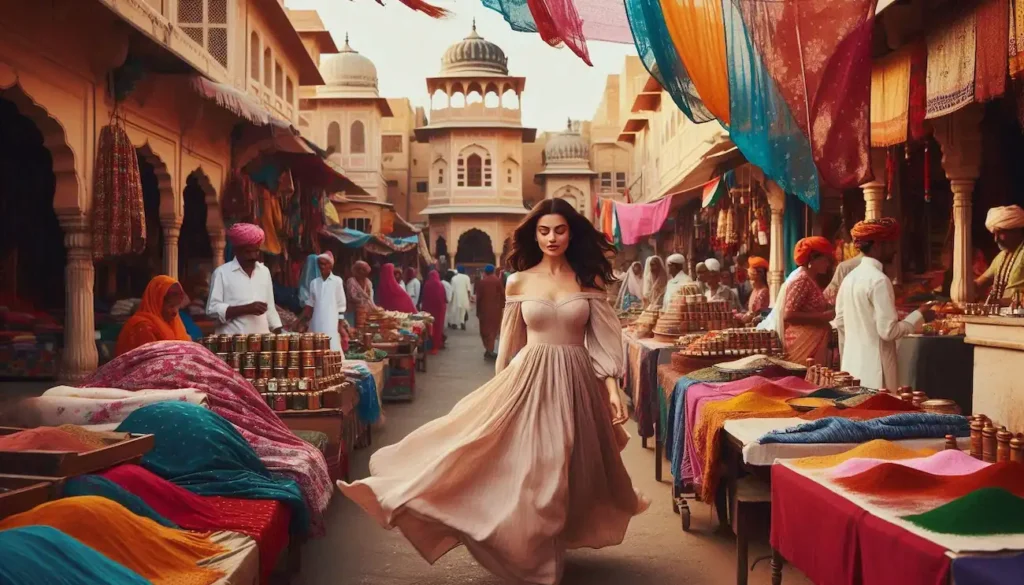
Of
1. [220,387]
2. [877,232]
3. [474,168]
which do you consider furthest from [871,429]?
[474,168]

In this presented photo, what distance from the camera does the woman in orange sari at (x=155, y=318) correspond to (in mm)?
5922

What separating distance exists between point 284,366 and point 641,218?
15.0 metres

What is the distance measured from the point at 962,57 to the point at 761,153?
2213 mm

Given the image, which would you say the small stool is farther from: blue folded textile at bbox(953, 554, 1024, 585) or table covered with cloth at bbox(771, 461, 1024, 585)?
blue folded textile at bbox(953, 554, 1024, 585)

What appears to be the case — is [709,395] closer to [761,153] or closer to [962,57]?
[761,153]

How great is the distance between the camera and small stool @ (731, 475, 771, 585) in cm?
416

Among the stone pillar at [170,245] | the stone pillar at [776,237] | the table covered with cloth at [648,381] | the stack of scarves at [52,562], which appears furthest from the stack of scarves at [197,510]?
the stone pillar at [776,237]

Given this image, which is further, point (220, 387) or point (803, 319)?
point (803, 319)

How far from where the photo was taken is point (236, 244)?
7.29 metres

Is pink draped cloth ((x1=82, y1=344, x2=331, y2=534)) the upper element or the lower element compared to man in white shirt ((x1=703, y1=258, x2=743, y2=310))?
lower

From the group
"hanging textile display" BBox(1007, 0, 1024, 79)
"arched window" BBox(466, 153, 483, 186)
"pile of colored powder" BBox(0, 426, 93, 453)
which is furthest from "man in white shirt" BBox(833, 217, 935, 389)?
"arched window" BBox(466, 153, 483, 186)

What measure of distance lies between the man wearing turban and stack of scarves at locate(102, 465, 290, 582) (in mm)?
5021

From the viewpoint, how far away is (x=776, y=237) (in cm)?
1367

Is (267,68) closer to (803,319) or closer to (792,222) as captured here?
(792,222)
